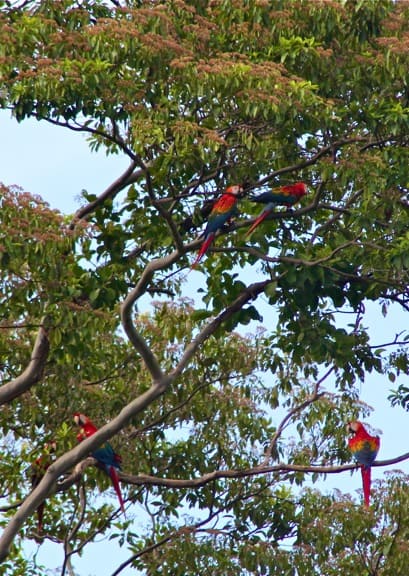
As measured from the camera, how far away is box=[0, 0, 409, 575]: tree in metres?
8.76

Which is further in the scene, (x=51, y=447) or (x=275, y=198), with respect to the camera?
(x=51, y=447)

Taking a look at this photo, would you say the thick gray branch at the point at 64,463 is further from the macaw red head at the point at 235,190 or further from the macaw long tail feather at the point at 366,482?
the macaw long tail feather at the point at 366,482

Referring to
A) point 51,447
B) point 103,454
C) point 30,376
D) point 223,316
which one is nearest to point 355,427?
point 223,316

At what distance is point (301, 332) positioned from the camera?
401 inches

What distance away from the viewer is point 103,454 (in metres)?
10.4

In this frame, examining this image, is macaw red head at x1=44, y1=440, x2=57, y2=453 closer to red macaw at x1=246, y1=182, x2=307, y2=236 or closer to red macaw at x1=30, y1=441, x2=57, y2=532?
red macaw at x1=30, y1=441, x2=57, y2=532

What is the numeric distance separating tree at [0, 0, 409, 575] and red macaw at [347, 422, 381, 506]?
1.32ft

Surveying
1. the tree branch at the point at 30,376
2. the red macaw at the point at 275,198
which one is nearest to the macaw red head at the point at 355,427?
the red macaw at the point at 275,198

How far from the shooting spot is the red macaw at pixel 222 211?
9.44 metres

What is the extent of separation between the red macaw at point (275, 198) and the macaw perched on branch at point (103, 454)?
2373 mm

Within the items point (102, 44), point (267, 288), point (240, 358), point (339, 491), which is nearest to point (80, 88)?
point (102, 44)

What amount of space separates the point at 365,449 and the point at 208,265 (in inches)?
89.1

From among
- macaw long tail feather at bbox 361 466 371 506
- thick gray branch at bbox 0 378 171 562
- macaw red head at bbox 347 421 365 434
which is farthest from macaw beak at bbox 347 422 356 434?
thick gray branch at bbox 0 378 171 562

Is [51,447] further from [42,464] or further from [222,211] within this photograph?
[222,211]
